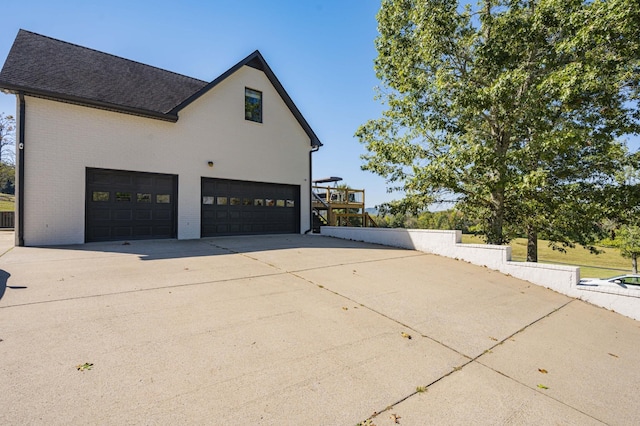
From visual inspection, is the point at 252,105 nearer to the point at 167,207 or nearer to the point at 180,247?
the point at 167,207

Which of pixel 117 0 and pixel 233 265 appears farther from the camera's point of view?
pixel 117 0

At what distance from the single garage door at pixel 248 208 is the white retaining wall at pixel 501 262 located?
337 centimetres

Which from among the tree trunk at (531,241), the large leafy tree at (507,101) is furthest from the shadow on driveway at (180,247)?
the tree trunk at (531,241)

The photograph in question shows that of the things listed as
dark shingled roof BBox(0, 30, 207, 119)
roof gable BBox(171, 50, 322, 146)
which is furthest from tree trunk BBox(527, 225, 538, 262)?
dark shingled roof BBox(0, 30, 207, 119)

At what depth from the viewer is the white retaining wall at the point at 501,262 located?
5.54 metres

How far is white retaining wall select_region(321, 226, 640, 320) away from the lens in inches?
218

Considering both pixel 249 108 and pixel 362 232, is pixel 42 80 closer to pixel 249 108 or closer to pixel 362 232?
pixel 249 108

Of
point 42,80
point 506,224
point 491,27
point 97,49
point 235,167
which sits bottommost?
point 506,224

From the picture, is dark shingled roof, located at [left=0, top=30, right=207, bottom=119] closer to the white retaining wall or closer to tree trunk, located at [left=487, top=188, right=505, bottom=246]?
the white retaining wall

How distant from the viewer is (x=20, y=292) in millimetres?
4270

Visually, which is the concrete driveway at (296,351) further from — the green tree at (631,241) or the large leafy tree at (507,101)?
the green tree at (631,241)

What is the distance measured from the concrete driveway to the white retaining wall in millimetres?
370

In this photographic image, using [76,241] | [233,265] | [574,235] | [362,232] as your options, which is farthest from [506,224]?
[76,241]

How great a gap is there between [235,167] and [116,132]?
3.90 m
